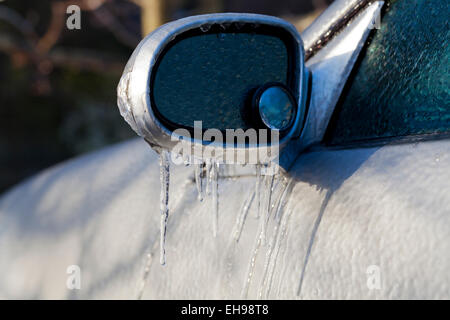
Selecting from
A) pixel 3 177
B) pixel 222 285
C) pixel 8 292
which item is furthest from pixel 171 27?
pixel 3 177

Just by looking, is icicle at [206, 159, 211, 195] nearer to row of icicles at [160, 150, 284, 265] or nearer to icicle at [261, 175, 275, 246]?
row of icicles at [160, 150, 284, 265]

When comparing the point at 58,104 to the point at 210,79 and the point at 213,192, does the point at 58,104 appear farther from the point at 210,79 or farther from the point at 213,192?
the point at 210,79

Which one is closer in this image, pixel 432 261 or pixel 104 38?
pixel 432 261

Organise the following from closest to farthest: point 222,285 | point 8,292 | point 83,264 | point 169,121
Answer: point 169,121 < point 222,285 < point 83,264 < point 8,292

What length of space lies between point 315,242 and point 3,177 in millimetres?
11402

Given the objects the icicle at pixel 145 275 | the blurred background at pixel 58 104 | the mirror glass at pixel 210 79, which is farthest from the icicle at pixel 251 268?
the blurred background at pixel 58 104

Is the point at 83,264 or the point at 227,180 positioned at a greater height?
the point at 227,180

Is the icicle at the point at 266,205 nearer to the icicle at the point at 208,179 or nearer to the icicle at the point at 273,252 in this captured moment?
the icicle at the point at 273,252

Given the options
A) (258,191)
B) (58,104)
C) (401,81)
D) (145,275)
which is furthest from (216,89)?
(58,104)

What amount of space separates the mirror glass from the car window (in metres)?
0.20

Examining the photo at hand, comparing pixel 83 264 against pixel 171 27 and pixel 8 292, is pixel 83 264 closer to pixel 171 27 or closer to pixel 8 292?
pixel 8 292

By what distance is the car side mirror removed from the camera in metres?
1.11

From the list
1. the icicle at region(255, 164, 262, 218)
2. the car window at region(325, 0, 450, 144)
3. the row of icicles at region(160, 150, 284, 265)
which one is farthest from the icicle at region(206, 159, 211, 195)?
the car window at region(325, 0, 450, 144)

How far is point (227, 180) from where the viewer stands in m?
1.48
